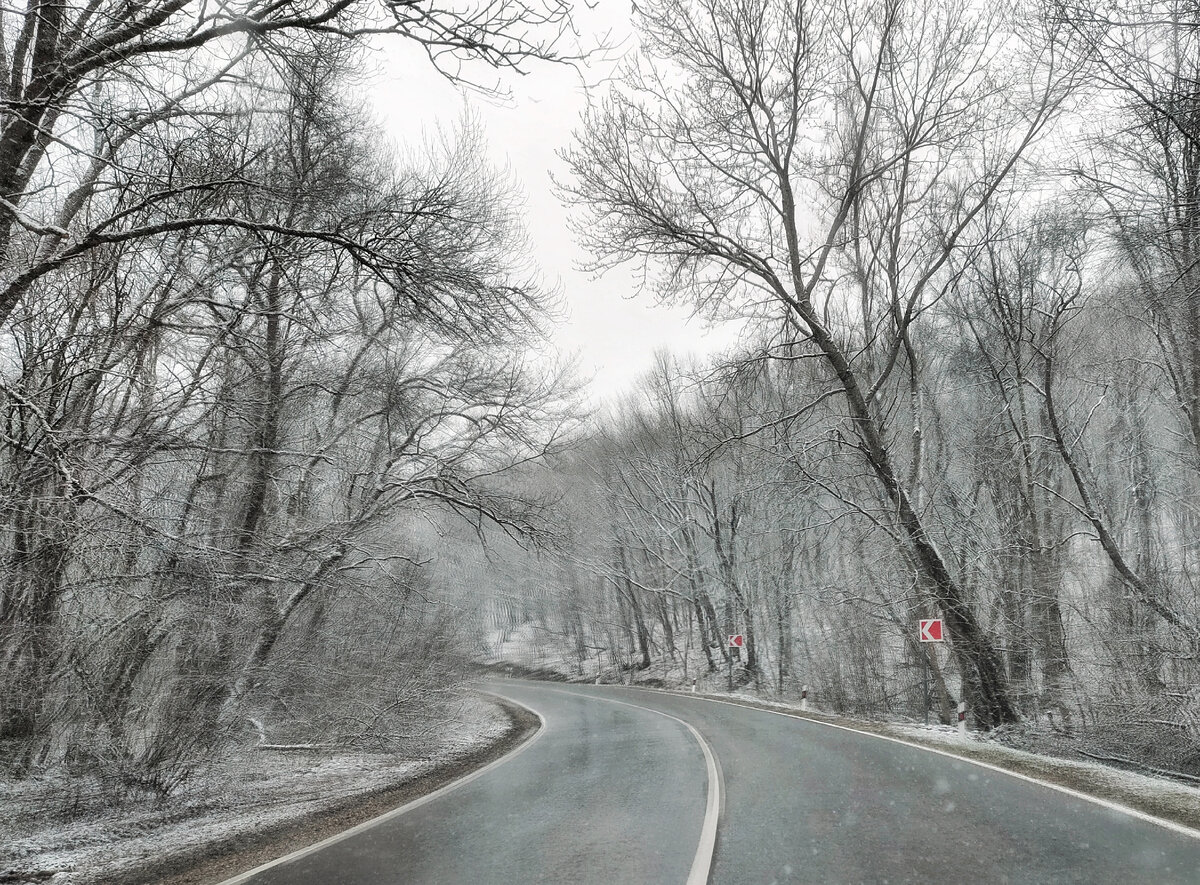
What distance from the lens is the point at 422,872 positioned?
17.9 ft

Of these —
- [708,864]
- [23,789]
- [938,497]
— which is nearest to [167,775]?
[23,789]

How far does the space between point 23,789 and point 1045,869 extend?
369 inches

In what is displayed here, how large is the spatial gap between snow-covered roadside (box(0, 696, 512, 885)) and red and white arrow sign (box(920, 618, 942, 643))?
30.0ft

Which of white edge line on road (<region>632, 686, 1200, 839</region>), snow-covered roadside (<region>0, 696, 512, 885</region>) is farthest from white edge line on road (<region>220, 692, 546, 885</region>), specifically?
white edge line on road (<region>632, 686, 1200, 839</region>)

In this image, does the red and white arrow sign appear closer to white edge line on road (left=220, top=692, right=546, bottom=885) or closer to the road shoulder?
white edge line on road (left=220, top=692, right=546, bottom=885)

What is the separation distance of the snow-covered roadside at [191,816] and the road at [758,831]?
147 cm

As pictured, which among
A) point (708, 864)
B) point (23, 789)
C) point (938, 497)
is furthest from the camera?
point (938, 497)

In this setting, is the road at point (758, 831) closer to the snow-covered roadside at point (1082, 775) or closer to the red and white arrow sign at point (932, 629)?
the snow-covered roadside at point (1082, 775)

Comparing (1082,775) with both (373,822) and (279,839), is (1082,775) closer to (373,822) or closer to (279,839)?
(373,822)

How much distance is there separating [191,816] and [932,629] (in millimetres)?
12292

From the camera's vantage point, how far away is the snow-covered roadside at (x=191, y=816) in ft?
20.2

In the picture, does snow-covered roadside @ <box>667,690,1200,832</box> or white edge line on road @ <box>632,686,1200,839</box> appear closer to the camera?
white edge line on road @ <box>632,686,1200,839</box>

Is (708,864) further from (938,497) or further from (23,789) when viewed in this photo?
(938,497)

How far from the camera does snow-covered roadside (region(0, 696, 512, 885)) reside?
20.2 feet
